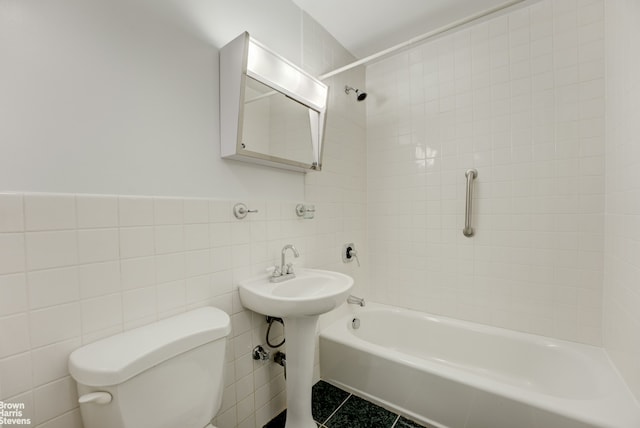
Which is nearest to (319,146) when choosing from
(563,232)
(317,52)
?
(317,52)

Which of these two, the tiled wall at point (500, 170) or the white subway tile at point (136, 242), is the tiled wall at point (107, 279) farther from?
the tiled wall at point (500, 170)

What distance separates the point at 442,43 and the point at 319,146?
51.3 inches

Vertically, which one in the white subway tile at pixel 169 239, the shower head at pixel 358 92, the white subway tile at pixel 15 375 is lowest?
the white subway tile at pixel 15 375

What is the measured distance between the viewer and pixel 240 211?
4.42 ft

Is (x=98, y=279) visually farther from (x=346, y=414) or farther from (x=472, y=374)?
(x=472, y=374)

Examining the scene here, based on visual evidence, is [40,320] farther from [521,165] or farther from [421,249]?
[521,165]

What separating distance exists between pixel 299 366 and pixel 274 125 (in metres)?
1.25

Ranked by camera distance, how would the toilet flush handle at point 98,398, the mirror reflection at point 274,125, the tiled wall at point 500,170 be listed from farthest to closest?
the tiled wall at point 500,170, the mirror reflection at point 274,125, the toilet flush handle at point 98,398

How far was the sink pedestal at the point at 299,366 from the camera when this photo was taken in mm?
1308

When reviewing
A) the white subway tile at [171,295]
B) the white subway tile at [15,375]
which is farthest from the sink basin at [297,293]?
the white subway tile at [15,375]

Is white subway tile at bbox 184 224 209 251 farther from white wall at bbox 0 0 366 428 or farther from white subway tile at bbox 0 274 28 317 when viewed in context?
white subway tile at bbox 0 274 28 317

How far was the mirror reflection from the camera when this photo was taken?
1307 mm

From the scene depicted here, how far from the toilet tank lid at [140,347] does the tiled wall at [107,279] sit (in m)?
0.07

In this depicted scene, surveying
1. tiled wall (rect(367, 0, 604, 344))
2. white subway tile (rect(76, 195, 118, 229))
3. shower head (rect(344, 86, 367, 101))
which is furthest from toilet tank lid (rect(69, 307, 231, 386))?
shower head (rect(344, 86, 367, 101))
